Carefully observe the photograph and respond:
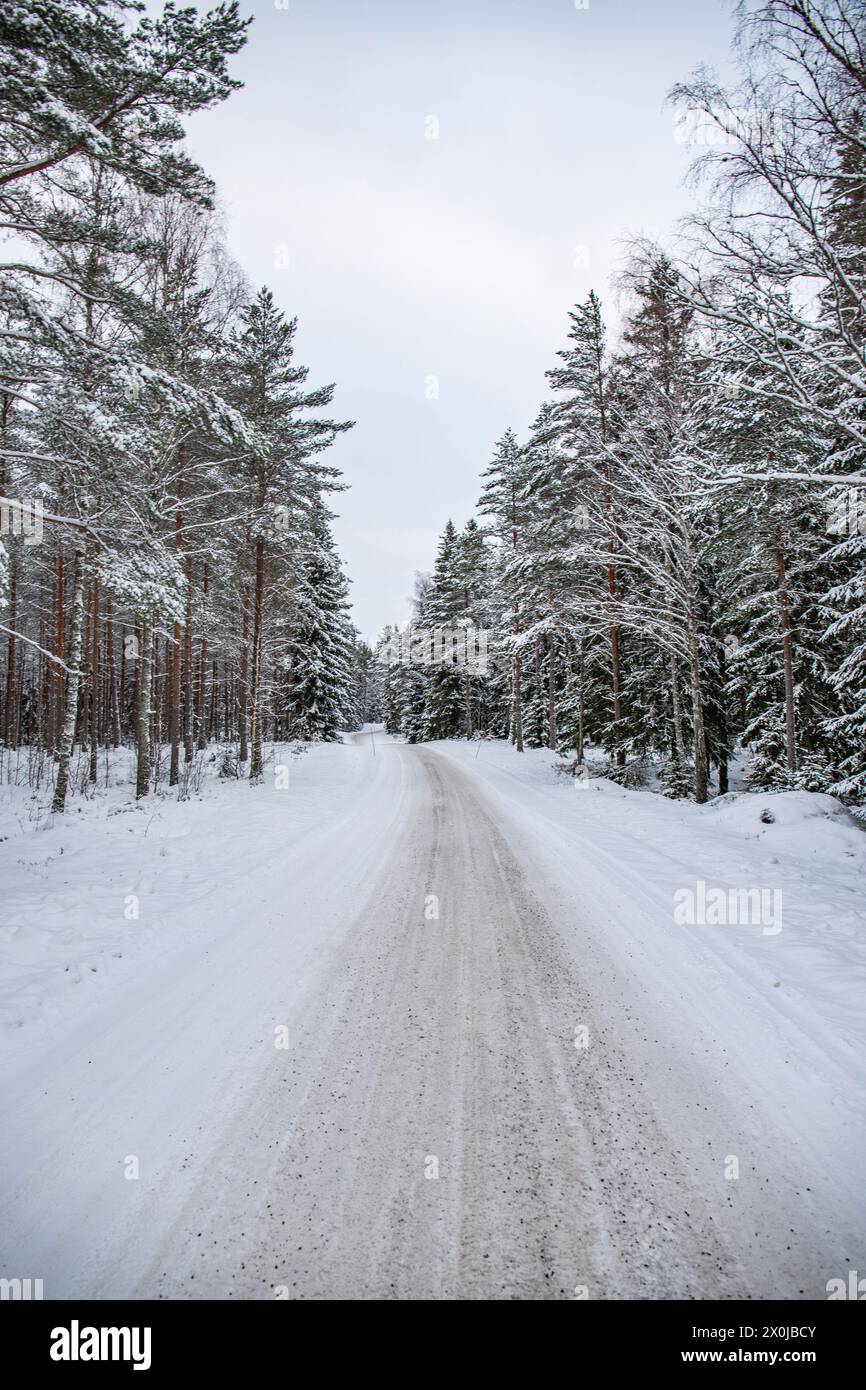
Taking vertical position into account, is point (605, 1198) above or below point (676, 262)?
below

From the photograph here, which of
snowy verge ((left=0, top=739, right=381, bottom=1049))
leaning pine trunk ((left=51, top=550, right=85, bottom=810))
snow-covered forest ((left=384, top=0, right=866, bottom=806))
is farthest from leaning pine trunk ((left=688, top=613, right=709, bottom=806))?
leaning pine trunk ((left=51, top=550, right=85, bottom=810))

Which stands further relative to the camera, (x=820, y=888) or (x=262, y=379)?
(x=262, y=379)

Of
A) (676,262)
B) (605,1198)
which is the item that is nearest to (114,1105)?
(605,1198)

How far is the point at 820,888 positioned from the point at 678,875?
1.50 metres

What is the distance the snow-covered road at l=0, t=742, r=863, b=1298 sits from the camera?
6.90 ft

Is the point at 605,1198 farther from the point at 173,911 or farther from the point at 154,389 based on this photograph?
the point at 154,389

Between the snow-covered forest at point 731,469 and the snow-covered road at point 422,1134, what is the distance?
17.8ft

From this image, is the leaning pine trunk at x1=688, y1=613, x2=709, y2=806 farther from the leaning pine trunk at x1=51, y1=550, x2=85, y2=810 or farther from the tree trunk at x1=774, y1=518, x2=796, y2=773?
the leaning pine trunk at x1=51, y1=550, x2=85, y2=810

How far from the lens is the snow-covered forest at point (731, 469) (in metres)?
5.52

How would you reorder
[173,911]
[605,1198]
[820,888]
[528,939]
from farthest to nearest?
[820,888] < [173,911] < [528,939] < [605,1198]

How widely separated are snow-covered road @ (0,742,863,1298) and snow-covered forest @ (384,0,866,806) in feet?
17.8

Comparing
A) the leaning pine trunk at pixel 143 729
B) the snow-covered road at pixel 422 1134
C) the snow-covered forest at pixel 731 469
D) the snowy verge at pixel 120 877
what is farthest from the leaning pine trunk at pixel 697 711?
the leaning pine trunk at pixel 143 729

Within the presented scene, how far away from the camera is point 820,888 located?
6.17 m
